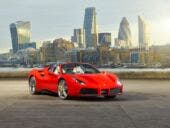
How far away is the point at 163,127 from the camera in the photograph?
10172 millimetres

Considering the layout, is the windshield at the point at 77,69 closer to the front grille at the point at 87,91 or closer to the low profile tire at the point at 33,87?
the front grille at the point at 87,91

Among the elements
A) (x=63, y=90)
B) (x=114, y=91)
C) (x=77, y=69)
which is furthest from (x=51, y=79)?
(x=114, y=91)

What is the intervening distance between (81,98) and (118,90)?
142 centimetres

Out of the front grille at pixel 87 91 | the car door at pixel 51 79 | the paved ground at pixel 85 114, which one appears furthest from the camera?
the car door at pixel 51 79

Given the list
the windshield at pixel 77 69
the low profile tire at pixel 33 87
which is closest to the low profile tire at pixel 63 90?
the windshield at pixel 77 69

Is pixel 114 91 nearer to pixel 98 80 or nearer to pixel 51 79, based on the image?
pixel 98 80

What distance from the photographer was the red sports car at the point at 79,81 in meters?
17.2

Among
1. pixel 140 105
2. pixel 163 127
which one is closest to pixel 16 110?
pixel 140 105

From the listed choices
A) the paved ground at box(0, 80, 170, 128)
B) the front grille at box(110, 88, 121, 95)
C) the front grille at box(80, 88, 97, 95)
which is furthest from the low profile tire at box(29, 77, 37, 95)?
the paved ground at box(0, 80, 170, 128)

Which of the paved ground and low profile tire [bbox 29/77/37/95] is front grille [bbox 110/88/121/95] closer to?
the paved ground

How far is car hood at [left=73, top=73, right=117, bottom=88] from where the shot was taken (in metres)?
17.2

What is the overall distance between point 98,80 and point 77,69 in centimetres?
131

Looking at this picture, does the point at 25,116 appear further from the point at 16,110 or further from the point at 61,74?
the point at 61,74

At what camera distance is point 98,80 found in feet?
57.2
